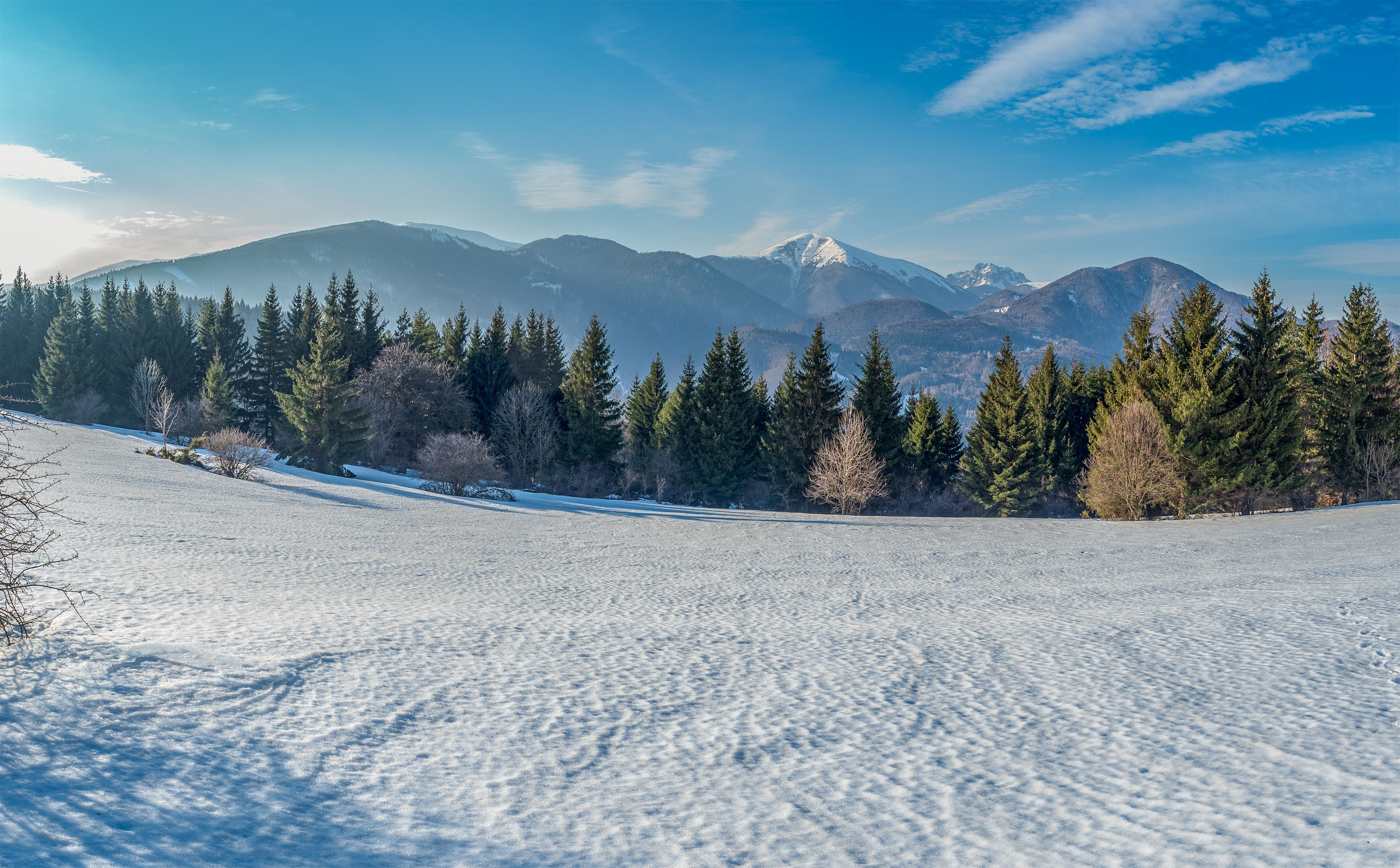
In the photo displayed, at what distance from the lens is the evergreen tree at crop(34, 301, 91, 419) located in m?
56.0

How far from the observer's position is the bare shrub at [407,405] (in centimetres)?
4422

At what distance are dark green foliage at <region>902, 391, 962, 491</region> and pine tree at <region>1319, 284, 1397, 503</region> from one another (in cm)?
1909

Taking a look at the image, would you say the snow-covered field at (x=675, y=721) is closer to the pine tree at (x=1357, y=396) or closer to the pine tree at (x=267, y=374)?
the pine tree at (x=1357, y=396)

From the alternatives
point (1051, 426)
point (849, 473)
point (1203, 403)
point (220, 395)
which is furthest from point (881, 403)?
point (220, 395)

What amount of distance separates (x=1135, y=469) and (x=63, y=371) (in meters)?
76.8

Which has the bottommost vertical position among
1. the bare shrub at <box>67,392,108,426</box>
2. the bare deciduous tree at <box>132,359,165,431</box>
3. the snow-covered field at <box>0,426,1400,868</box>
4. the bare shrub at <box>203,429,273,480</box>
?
the snow-covered field at <box>0,426,1400,868</box>

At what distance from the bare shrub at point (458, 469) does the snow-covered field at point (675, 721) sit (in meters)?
17.5

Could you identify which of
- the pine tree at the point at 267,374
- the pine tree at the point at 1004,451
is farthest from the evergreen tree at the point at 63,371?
the pine tree at the point at 1004,451

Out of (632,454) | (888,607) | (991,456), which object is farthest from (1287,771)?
(632,454)

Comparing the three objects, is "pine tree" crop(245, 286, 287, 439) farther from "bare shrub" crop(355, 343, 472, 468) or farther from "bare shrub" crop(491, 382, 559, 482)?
"bare shrub" crop(491, 382, 559, 482)

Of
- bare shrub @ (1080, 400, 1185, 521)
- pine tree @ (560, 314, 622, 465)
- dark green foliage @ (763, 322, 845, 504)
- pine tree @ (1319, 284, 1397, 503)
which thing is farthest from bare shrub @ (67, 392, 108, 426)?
pine tree @ (1319, 284, 1397, 503)

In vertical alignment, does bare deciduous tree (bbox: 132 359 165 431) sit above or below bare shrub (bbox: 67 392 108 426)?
above

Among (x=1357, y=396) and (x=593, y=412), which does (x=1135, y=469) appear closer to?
(x=1357, y=396)

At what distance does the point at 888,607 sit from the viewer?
31.0 ft
